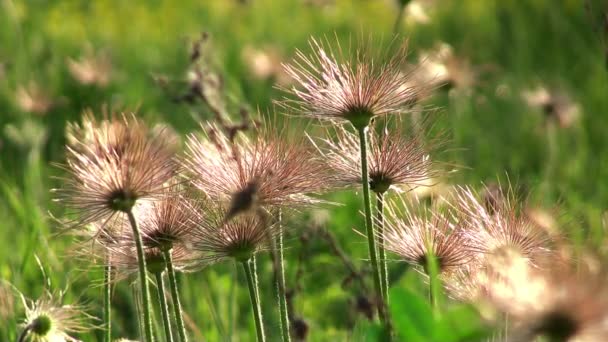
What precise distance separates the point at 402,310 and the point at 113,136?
62 centimetres

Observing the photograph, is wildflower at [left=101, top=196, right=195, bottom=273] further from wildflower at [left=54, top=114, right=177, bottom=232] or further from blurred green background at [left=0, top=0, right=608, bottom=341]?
blurred green background at [left=0, top=0, right=608, bottom=341]

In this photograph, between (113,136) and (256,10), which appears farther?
(256,10)

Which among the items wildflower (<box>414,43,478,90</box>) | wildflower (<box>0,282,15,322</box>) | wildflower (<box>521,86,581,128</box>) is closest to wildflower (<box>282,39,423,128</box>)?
wildflower (<box>0,282,15,322</box>)

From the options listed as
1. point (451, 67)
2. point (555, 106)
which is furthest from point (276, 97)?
point (451, 67)

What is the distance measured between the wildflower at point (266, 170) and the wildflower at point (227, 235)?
0.04 metres

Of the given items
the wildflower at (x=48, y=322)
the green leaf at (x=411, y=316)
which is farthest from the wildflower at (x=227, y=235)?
the green leaf at (x=411, y=316)

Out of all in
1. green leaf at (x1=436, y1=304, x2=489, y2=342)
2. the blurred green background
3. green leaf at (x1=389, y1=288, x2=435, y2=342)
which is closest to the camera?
green leaf at (x1=436, y1=304, x2=489, y2=342)

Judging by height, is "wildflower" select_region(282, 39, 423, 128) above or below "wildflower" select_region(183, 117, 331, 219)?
above

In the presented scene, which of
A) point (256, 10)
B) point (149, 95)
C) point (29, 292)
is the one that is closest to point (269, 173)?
point (29, 292)

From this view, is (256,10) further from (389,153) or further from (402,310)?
(402,310)

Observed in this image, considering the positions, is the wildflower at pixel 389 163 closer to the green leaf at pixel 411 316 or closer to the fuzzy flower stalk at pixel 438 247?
the fuzzy flower stalk at pixel 438 247

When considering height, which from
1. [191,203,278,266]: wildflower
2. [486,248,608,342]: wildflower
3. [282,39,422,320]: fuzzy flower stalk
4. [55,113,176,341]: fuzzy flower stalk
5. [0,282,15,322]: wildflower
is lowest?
[486,248,608,342]: wildflower

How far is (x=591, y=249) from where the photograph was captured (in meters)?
1.14

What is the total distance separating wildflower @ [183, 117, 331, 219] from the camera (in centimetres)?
158
